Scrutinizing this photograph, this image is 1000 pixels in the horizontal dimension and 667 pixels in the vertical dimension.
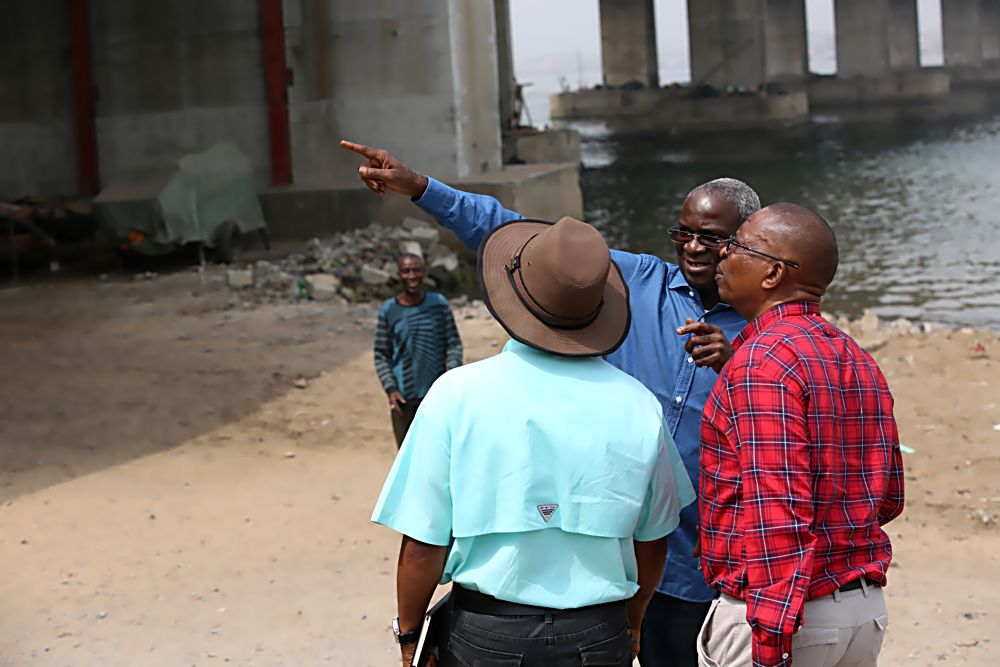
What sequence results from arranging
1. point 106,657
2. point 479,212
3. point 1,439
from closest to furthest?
point 479,212, point 106,657, point 1,439

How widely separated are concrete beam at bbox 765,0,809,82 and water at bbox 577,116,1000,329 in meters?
15.6

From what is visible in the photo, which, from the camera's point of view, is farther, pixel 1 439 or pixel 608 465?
pixel 1 439

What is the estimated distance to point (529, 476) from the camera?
2354 mm

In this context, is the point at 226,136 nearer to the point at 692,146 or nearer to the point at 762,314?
the point at 762,314

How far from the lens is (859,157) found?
37781mm

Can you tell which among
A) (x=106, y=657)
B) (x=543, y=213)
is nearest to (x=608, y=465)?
(x=106, y=657)

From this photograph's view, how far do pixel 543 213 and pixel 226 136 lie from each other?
486 cm

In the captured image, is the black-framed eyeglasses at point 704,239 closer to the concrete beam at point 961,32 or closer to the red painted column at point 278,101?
the red painted column at point 278,101

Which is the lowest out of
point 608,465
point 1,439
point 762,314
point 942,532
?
point 942,532

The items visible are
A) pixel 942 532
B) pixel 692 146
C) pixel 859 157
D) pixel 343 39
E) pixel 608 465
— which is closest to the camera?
pixel 608 465

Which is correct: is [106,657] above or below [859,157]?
below

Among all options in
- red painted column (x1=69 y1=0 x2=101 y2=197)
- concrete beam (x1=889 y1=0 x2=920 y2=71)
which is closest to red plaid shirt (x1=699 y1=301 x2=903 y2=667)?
red painted column (x1=69 y1=0 x2=101 y2=197)

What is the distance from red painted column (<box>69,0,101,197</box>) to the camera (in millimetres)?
18219

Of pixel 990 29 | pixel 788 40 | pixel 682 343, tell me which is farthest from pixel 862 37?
pixel 682 343
